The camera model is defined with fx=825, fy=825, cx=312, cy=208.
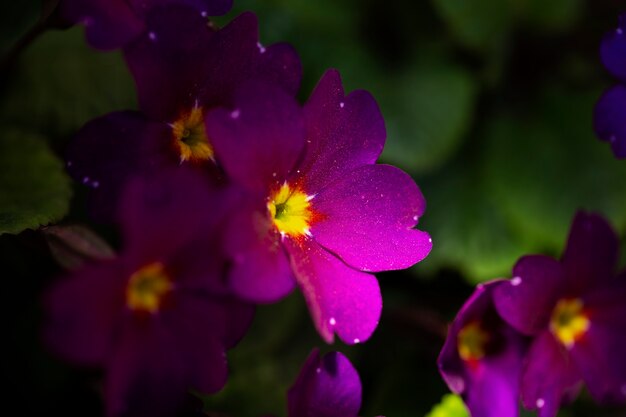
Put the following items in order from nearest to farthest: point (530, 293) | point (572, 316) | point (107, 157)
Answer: point (107, 157) → point (530, 293) → point (572, 316)

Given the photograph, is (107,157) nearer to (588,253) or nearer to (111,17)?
(111,17)

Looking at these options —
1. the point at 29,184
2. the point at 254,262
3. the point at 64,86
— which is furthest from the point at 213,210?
the point at 64,86

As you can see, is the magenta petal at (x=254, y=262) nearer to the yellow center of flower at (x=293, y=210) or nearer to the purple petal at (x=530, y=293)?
the yellow center of flower at (x=293, y=210)

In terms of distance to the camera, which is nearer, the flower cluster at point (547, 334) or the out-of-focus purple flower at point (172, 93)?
the out-of-focus purple flower at point (172, 93)

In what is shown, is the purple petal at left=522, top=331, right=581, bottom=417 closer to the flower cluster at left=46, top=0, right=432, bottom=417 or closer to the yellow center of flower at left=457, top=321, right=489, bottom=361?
the yellow center of flower at left=457, top=321, right=489, bottom=361

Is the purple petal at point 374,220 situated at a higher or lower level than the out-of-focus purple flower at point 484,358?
higher

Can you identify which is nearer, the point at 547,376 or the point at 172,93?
the point at 172,93

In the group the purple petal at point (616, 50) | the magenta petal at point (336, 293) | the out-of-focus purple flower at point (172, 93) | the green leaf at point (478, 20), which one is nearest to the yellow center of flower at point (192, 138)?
the out-of-focus purple flower at point (172, 93)

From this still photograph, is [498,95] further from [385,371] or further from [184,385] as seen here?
[184,385]
